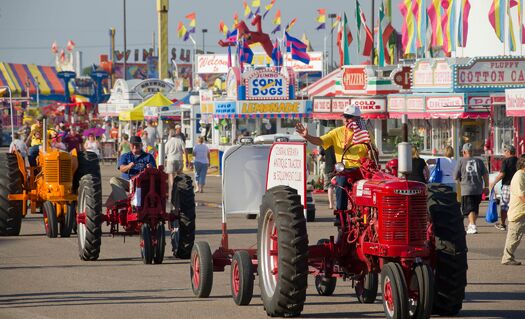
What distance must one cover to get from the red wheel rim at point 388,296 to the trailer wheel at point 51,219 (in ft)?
34.8

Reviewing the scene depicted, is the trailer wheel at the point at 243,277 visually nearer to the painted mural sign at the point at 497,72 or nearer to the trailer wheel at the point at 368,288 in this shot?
the trailer wheel at the point at 368,288

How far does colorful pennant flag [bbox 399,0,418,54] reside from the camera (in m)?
48.8

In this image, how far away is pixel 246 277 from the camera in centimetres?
1220

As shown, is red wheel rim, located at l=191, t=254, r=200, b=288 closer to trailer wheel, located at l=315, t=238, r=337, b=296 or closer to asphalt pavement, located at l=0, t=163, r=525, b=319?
asphalt pavement, located at l=0, t=163, r=525, b=319

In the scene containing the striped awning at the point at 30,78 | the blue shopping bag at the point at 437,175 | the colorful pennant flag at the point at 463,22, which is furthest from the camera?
the striped awning at the point at 30,78

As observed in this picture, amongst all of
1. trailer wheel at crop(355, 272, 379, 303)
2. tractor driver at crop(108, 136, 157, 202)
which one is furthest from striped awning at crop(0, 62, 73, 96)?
trailer wheel at crop(355, 272, 379, 303)

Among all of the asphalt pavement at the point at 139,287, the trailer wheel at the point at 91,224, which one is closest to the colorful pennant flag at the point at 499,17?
the asphalt pavement at the point at 139,287

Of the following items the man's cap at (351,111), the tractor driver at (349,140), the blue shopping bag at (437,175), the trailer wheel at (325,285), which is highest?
the man's cap at (351,111)

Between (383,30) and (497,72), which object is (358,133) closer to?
(497,72)

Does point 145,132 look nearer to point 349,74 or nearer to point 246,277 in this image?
point 349,74

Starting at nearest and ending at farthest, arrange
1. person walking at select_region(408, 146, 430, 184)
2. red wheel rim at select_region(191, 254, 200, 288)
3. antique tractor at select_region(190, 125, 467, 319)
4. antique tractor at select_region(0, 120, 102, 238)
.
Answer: antique tractor at select_region(190, 125, 467, 319) → red wheel rim at select_region(191, 254, 200, 288) → antique tractor at select_region(0, 120, 102, 238) → person walking at select_region(408, 146, 430, 184)

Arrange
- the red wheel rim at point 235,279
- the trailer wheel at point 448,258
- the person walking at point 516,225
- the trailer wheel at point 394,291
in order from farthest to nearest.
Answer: the person walking at point 516,225 < the red wheel rim at point 235,279 < the trailer wheel at point 448,258 < the trailer wheel at point 394,291

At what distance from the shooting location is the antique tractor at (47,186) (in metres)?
20.5

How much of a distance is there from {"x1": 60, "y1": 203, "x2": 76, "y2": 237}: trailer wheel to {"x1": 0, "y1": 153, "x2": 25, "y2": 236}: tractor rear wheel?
98 cm
